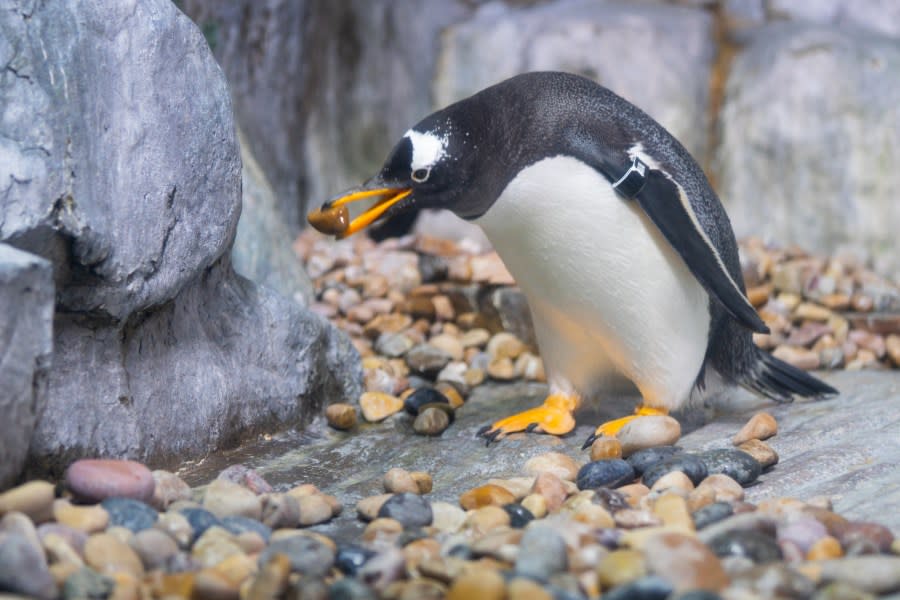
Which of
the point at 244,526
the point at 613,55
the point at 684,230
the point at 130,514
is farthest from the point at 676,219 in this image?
the point at 613,55

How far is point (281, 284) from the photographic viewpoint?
143 inches

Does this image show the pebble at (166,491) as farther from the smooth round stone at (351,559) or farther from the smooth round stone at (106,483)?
the smooth round stone at (351,559)

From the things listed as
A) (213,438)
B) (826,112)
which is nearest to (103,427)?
A: (213,438)

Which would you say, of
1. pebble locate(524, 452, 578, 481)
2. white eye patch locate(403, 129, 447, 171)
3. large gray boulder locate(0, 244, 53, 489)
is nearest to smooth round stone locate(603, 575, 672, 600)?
pebble locate(524, 452, 578, 481)

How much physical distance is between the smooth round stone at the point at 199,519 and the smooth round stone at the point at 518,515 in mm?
557

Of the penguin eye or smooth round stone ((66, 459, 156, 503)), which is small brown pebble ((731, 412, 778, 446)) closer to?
the penguin eye

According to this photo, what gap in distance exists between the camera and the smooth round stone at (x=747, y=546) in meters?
1.71

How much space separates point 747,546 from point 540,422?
1.15m

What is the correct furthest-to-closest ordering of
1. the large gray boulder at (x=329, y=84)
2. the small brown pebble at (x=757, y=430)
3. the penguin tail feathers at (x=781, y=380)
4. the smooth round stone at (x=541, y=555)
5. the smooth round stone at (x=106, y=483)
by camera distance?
the large gray boulder at (x=329, y=84) → the penguin tail feathers at (x=781, y=380) → the small brown pebble at (x=757, y=430) → the smooth round stone at (x=106, y=483) → the smooth round stone at (x=541, y=555)

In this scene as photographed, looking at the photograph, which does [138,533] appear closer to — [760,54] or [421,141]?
[421,141]

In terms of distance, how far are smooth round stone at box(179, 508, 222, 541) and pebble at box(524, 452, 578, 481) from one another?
76 cm

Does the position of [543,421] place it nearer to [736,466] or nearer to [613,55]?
[736,466]

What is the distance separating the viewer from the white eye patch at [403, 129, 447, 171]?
256 centimetres

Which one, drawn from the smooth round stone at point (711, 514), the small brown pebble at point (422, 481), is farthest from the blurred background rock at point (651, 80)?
the smooth round stone at point (711, 514)
